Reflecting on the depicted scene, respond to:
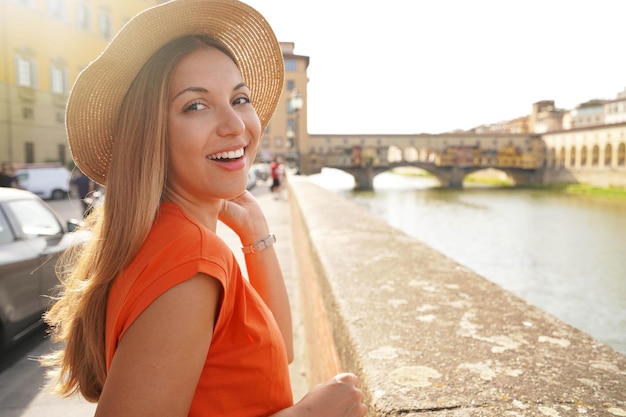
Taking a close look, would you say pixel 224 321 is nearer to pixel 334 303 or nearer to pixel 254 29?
pixel 254 29

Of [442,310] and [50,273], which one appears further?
[50,273]

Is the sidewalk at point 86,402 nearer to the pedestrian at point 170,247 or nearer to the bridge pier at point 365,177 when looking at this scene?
Answer: the pedestrian at point 170,247

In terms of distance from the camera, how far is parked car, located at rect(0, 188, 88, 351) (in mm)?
3891

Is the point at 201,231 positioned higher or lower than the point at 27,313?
higher

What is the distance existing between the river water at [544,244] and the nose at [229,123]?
495 cm

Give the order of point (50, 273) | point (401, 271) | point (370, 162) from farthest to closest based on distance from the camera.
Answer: point (370, 162) < point (50, 273) < point (401, 271)

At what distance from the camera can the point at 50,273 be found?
15.3ft

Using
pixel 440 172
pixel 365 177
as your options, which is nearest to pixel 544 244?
pixel 365 177

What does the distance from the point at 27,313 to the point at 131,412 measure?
387 cm

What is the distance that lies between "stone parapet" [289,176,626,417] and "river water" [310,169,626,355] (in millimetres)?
3765

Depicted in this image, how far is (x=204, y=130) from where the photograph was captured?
1.10 m

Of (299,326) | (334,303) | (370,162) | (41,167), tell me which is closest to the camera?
(334,303)

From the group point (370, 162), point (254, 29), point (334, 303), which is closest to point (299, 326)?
point (334, 303)

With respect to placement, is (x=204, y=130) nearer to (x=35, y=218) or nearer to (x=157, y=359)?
(x=157, y=359)
